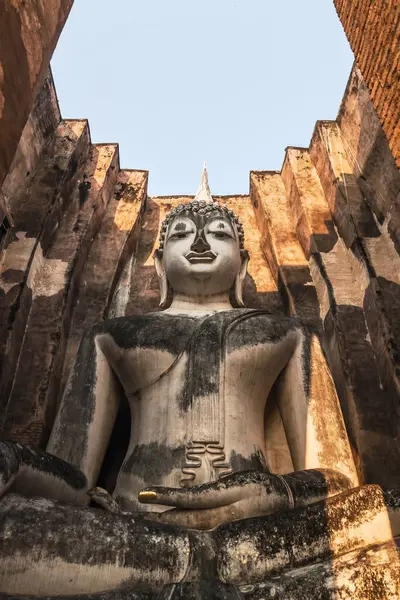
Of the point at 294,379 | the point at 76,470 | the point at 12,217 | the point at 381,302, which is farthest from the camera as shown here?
the point at 12,217

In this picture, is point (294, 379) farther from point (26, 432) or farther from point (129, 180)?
point (129, 180)

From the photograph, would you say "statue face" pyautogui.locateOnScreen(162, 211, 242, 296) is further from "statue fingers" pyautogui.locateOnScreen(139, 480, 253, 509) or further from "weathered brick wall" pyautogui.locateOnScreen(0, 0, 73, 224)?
"statue fingers" pyautogui.locateOnScreen(139, 480, 253, 509)

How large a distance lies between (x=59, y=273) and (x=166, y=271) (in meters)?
1.31

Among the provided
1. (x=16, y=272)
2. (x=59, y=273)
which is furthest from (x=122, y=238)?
(x=16, y=272)

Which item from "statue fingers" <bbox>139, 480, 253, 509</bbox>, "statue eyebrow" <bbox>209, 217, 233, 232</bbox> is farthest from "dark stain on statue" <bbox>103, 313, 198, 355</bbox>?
"statue fingers" <bbox>139, 480, 253, 509</bbox>

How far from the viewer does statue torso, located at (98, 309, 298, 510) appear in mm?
4043

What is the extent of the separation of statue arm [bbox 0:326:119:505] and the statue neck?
812mm

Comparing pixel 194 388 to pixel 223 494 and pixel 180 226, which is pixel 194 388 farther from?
pixel 180 226

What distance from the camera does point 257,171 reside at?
8.18 m

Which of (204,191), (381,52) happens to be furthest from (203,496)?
(204,191)

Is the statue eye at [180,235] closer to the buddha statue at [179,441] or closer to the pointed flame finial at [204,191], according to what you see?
the buddha statue at [179,441]

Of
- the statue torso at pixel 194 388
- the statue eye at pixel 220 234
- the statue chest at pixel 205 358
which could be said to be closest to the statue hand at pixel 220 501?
the statue torso at pixel 194 388

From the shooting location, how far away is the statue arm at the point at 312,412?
13.7ft

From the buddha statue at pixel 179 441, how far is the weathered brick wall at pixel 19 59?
1.68 metres
